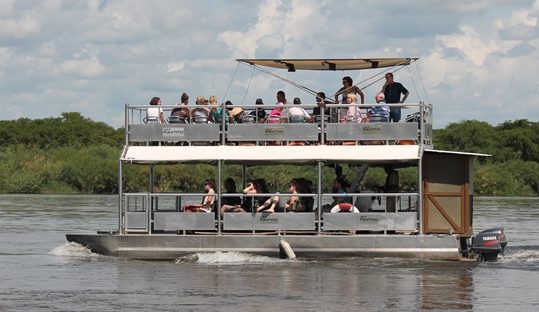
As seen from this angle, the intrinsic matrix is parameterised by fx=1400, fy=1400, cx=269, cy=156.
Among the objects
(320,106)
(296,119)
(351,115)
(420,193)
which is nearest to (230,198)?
(296,119)

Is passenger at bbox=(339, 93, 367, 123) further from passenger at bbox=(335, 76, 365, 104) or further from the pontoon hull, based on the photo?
the pontoon hull

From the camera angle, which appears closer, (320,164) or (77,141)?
(320,164)

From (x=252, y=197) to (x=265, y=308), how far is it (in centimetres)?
601

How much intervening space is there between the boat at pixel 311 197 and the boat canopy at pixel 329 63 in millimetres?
43

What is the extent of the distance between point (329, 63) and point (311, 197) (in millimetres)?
2796

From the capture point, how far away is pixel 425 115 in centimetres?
2806

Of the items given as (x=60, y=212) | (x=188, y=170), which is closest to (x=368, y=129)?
(x=60, y=212)

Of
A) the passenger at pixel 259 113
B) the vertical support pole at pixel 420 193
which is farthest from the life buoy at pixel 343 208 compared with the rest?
the passenger at pixel 259 113

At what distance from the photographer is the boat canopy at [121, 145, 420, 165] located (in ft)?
89.9

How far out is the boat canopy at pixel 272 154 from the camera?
89.9 feet

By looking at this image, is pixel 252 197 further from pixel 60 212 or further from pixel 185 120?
pixel 60 212

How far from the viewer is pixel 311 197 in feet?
93.2

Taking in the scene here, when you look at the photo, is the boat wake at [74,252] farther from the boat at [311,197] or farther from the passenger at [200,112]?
the passenger at [200,112]

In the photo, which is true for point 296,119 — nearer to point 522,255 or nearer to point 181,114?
point 181,114
